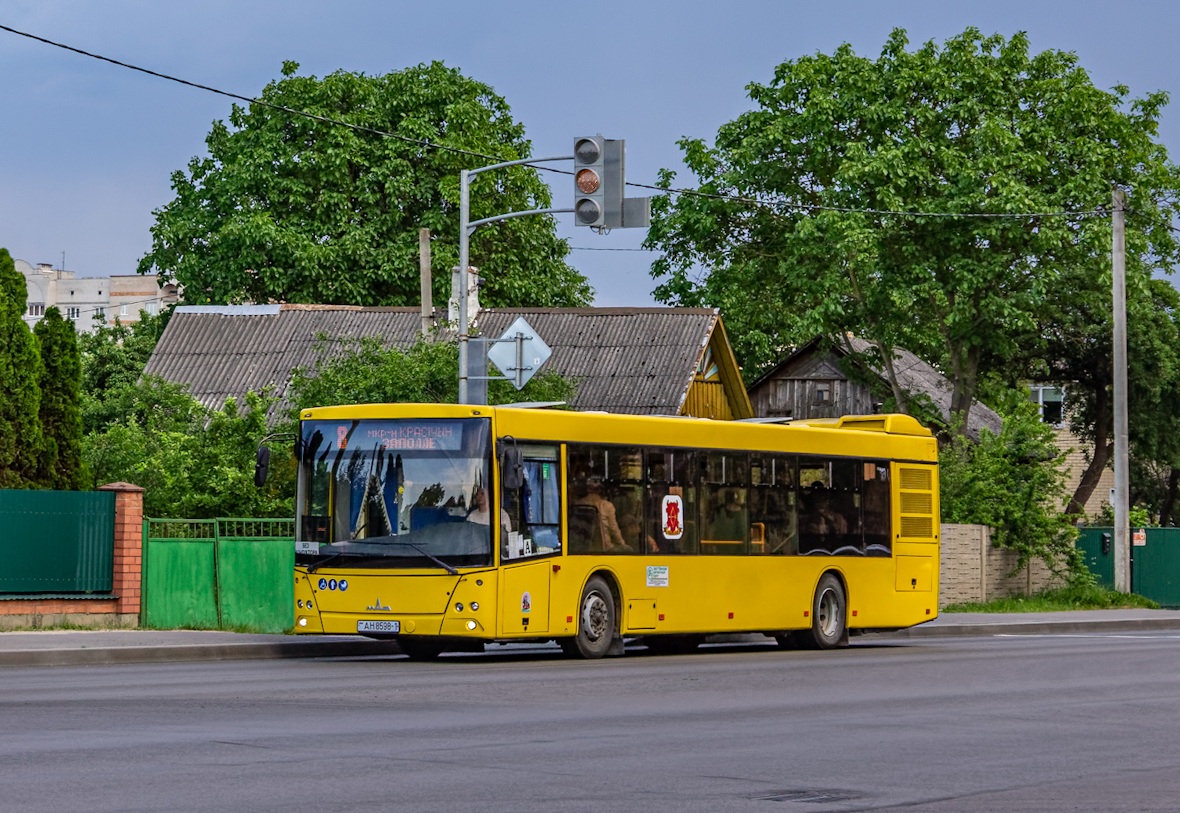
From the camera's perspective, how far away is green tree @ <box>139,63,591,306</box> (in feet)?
177

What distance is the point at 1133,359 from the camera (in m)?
58.6

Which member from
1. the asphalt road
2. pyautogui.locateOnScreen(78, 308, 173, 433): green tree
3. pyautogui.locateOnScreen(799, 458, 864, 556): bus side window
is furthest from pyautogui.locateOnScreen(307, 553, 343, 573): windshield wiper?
pyautogui.locateOnScreen(78, 308, 173, 433): green tree

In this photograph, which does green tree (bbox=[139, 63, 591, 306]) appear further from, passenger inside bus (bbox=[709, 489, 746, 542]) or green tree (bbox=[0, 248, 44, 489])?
passenger inside bus (bbox=[709, 489, 746, 542])

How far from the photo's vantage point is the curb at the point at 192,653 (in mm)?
19484

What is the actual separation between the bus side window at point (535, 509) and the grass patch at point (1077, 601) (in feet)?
61.9

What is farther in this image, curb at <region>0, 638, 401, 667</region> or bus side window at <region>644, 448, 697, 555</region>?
bus side window at <region>644, 448, 697, 555</region>

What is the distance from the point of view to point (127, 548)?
24.7m

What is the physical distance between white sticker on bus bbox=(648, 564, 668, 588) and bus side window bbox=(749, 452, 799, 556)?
178 cm

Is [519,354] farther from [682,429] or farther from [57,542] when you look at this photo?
[57,542]

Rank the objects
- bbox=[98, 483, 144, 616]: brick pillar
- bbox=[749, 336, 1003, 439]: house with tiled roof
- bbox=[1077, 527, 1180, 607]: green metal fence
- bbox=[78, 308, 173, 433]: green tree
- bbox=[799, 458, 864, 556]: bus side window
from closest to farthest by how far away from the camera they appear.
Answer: bbox=[799, 458, 864, 556]: bus side window → bbox=[98, 483, 144, 616]: brick pillar → bbox=[1077, 527, 1180, 607]: green metal fence → bbox=[78, 308, 173, 433]: green tree → bbox=[749, 336, 1003, 439]: house with tiled roof

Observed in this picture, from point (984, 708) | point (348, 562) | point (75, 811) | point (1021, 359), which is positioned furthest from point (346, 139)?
point (75, 811)

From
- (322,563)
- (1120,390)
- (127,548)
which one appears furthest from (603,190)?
(1120,390)

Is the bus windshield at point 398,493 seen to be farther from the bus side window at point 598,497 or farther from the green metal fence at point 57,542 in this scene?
the green metal fence at point 57,542

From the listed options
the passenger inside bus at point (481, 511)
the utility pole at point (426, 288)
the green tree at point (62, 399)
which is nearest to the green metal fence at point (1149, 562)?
the utility pole at point (426, 288)
